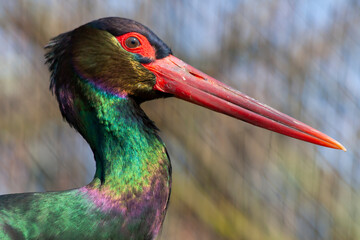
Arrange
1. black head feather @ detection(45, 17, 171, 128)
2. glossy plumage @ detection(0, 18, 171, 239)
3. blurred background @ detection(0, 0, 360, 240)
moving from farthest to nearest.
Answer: blurred background @ detection(0, 0, 360, 240) → black head feather @ detection(45, 17, 171, 128) → glossy plumage @ detection(0, 18, 171, 239)

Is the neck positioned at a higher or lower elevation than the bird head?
lower

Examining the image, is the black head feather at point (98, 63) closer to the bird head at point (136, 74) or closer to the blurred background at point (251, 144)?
the bird head at point (136, 74)

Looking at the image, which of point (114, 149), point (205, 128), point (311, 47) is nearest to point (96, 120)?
point (114, 149)

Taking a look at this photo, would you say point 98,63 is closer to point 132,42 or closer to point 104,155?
point 132,42

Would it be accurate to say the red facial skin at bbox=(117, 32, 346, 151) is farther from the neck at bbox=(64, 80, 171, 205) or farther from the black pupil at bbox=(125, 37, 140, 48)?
the neck at bbox=(64, 80, 171, 205)

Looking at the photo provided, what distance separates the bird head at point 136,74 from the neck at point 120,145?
0.13 ft

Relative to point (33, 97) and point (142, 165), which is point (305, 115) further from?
point (142, 165)

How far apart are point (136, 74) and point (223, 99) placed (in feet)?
0.73

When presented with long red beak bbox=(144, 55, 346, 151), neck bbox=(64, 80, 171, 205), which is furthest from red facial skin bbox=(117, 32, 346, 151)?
neck bbox=(64, 80, 171, 205)

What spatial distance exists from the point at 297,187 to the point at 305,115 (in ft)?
1.18

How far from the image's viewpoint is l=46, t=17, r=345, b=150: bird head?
1.45 meters

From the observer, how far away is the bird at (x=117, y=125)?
52.2 inches

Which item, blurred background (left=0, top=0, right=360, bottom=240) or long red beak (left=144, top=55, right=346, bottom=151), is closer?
long red beak (left=144, top=55, right=346, bottom=151)

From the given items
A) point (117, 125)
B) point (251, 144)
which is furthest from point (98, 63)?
point (251, 144)
